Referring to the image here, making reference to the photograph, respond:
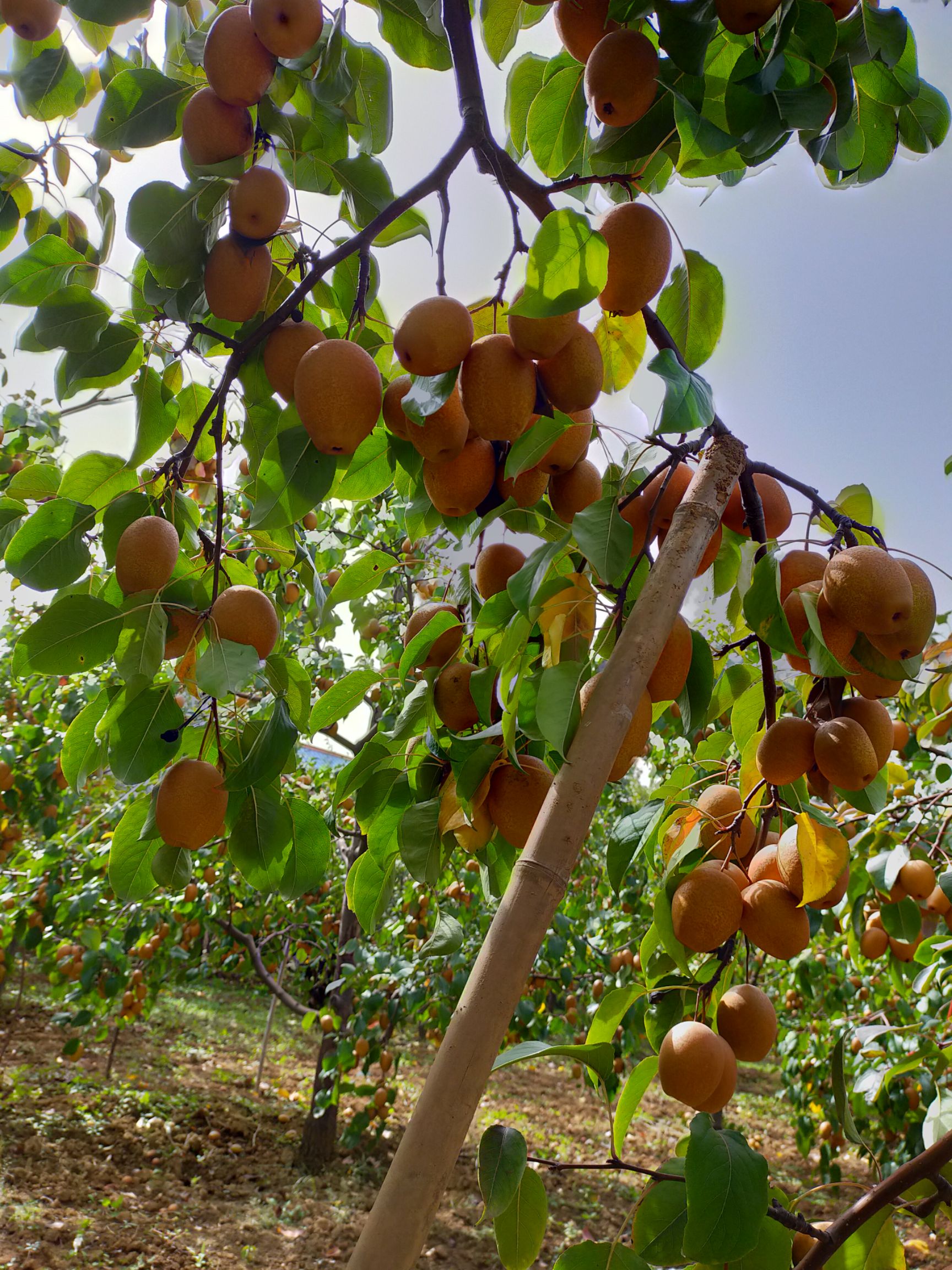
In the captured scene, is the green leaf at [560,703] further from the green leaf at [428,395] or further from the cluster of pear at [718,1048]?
the cluster of pear at [718,1048]

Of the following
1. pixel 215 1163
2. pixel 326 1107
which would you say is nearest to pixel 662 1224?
pixel 326 1107

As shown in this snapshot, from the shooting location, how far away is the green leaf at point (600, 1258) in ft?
2.27

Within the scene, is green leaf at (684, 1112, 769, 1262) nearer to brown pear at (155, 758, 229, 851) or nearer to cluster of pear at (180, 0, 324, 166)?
brown pear at (155, 758, 229, 851)

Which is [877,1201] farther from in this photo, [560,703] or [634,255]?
[634,255]

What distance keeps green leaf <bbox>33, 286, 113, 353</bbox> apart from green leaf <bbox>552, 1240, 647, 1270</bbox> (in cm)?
98

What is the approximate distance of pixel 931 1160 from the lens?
0.83 m

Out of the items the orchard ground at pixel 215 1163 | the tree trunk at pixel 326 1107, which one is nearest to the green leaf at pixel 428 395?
the orchard ground at pixel 215 1163

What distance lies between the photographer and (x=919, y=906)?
6.79 ft

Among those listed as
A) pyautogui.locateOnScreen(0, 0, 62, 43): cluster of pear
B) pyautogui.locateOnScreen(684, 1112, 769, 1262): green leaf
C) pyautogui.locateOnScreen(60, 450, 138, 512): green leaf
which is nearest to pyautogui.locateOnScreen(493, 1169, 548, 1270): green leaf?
pyautogui.locateOnScreen(684, 1112, 769, 1262): green leaf

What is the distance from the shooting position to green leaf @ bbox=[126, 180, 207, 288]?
782 mm

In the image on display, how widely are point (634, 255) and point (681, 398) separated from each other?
0.51 feet

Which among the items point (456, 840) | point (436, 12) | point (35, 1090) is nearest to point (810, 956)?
point (35, 1090)

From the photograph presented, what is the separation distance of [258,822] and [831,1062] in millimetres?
674

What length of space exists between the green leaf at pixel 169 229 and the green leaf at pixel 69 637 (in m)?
0.34
